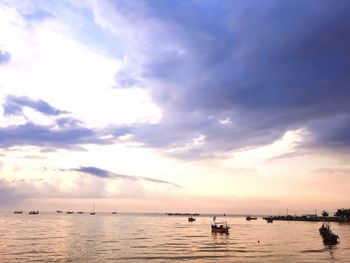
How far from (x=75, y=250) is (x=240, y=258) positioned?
30.2m

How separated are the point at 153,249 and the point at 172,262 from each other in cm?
1803

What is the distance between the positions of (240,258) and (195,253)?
10098mm

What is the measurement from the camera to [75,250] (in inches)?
A: 2876

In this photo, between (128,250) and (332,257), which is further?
(128,250)

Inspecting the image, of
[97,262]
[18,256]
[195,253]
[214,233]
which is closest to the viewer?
[97,262]

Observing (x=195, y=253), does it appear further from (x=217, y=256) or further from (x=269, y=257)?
(x=269, y=257)

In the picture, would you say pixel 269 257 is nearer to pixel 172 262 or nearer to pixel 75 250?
pixel 172 262

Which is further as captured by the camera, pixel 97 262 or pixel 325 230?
Answer: pixel 325 230

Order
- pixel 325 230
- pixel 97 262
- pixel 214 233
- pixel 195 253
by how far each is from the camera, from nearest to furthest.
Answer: pixel 97 262 → pixel 195 253 → pixel 325 230 → pixel 214 233

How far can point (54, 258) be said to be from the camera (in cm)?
6191

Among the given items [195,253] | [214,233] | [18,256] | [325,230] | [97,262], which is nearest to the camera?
[97,262]

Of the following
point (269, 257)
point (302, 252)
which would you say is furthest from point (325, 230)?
point (269, 257)

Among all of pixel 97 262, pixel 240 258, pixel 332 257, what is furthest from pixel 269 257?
pixel 97 262

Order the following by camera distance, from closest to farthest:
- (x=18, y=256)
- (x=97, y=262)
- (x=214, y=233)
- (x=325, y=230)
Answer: (x=97, y=262) < (x=18, y=256) < (x=325, y=230) < (x=214, y=233)
